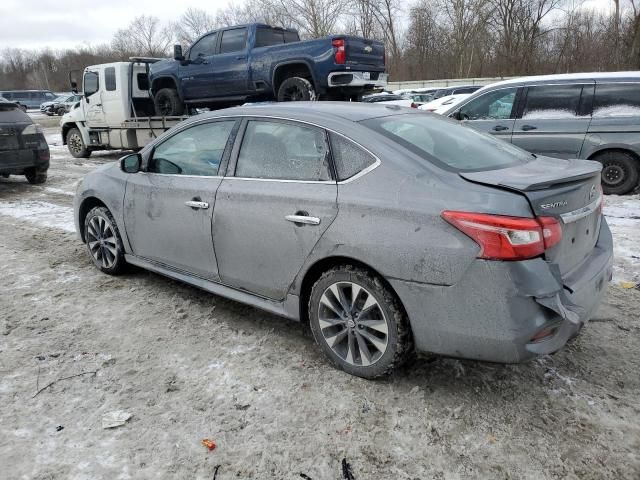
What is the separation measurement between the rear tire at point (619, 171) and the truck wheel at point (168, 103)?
30.1 feet

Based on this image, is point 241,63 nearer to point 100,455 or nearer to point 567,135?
point 567,135

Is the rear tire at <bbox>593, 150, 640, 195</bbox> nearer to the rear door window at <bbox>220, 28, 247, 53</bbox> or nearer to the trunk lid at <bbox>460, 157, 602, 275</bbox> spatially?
the trunk lid at <bbox>460, 157, 602, 275</bbox>

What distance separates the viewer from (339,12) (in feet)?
145

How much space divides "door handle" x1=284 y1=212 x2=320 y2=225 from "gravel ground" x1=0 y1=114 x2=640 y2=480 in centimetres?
91

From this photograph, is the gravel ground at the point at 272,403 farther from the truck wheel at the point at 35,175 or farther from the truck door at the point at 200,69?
the truck door at the point at 200,69

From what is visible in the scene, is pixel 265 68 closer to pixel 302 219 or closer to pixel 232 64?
pixel 232 64

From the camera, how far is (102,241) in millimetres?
4762

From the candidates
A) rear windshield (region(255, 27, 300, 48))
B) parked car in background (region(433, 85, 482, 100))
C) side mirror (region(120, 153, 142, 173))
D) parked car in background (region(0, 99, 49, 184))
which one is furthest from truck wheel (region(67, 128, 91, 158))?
parked car in background (region(433, 85, 482, 100))

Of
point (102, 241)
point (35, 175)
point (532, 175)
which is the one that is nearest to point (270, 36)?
point (35, 175)

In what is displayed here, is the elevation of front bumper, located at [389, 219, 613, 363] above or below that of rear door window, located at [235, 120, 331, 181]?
below

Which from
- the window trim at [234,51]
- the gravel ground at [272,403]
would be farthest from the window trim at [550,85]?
the window trim at [234,51]

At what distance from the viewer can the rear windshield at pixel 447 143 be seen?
291cm

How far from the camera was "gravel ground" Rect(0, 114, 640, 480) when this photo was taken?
2363 millimetres

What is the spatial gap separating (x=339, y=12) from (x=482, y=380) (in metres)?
46.2
